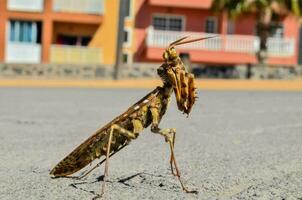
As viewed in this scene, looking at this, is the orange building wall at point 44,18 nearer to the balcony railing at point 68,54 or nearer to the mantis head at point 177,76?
the balcony railing at point 68,54

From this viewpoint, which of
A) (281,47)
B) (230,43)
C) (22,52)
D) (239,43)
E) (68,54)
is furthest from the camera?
(281,47)

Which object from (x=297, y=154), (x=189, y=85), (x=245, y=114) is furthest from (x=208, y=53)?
(x=189, y=85)

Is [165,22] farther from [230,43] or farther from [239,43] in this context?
[239,43]

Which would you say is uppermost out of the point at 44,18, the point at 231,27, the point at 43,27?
the point at 231,27

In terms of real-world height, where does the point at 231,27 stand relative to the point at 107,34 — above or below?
above

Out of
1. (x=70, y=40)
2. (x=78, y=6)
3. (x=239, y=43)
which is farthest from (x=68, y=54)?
(x=239, y=43)
